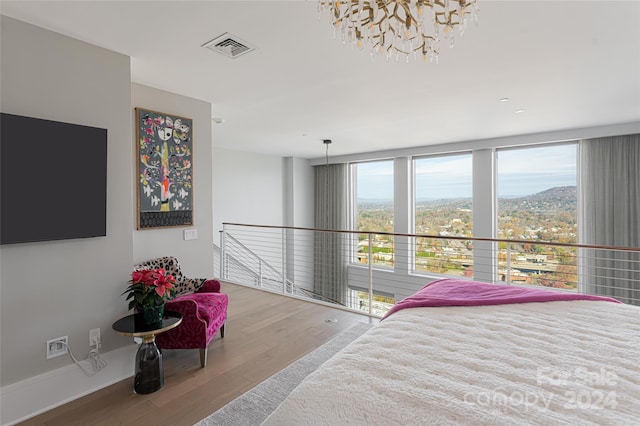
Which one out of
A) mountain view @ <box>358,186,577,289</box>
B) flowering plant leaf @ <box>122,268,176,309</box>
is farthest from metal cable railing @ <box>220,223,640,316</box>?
flowering plant leaf @ <box>122,268,176,309</box>

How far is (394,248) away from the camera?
655 cm

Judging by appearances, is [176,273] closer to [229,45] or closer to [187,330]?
[187,330]

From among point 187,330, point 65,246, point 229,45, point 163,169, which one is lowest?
point 187,330

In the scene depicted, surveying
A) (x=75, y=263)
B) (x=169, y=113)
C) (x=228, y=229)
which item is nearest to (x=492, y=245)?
(x=228, y=229)

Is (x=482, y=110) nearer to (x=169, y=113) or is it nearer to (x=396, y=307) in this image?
(x=396, y=307)

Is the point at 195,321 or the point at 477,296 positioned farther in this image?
the point at 195,321

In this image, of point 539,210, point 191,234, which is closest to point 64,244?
point 191,234

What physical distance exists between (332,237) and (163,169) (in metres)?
4.70

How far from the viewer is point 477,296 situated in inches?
75.7

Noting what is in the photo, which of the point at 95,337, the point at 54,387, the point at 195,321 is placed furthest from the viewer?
the point at 195,321

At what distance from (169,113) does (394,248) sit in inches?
189

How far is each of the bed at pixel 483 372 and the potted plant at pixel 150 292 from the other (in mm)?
1474

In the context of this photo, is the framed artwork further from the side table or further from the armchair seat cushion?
the side table

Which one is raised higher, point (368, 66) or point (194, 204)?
point (368, 66)
